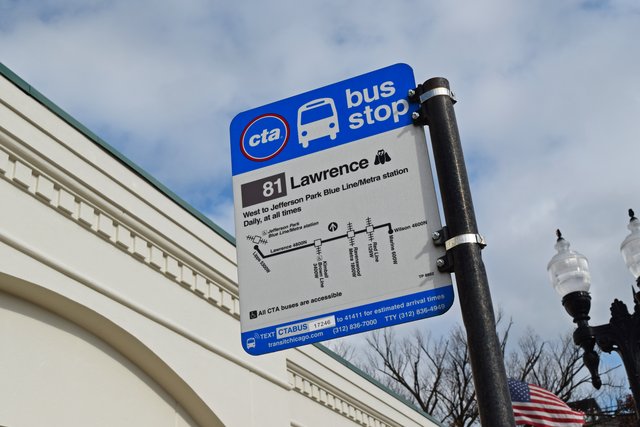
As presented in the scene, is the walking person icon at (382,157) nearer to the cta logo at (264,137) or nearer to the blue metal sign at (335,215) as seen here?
the blue metal sign at (335,215)

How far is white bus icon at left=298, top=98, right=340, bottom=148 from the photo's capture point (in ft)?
14.5

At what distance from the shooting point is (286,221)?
4266mm

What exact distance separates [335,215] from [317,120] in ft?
2.18

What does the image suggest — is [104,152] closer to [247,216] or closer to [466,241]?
[247,216]

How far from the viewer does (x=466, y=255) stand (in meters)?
3.31

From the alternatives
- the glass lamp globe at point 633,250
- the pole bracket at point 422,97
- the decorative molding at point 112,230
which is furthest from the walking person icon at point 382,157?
the glass lamp globe at point 633,250

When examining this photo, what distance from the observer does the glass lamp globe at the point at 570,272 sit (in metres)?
8.19

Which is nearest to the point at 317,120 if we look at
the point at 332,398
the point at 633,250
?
the point at 633,250

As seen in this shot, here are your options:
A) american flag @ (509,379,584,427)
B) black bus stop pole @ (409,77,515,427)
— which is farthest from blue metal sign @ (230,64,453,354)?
american flag @ (509,379,584,427)

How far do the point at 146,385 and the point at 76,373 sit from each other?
3.62 feet

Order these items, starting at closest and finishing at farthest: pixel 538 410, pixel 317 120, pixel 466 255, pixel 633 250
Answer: pixel 466 255
pixel 317 120
pixel 633 250
pixel 538 410

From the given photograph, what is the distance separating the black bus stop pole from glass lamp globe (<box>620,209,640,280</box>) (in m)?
5.27

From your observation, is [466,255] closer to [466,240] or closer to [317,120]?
[466,240]

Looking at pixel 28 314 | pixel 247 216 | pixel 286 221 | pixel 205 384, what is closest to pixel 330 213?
pixel 286 221
